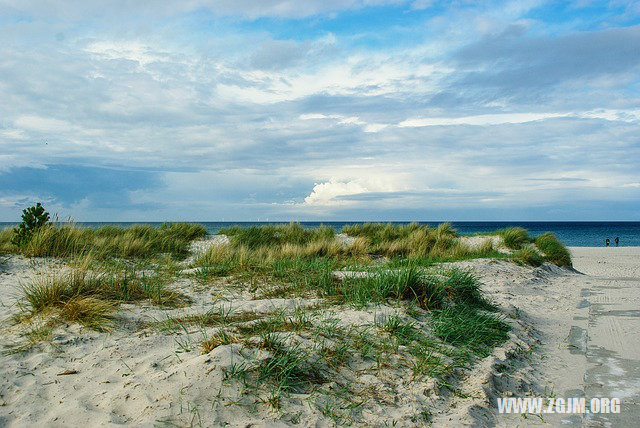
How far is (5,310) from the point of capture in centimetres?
478

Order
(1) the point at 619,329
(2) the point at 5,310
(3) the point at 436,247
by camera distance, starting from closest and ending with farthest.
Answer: (2) the point at 5,310 < (1) the point at 619,329 < (3) the point at 436,247

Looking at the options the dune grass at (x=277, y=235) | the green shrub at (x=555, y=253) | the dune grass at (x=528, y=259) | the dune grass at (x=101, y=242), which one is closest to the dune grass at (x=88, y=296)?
the dune grass at (x=101, y=242)

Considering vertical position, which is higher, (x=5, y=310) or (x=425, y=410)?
(x=5, y=310)

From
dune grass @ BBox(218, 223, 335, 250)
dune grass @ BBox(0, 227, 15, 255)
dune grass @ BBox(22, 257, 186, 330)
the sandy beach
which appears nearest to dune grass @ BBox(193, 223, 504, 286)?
dune grass @ BBox(218, 223, 335, 250)

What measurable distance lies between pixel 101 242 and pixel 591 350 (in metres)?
→ 9.39

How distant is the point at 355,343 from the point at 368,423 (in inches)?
39.3

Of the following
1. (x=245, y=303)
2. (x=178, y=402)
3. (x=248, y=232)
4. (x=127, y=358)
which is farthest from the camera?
(x=248, y=232)

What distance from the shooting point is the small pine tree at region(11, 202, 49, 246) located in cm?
929

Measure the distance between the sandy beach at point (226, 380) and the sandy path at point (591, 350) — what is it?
0.02 m

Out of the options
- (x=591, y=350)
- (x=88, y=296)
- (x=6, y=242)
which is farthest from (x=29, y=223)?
(x=591, y=350)

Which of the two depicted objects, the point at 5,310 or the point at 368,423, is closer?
the point at 368,423

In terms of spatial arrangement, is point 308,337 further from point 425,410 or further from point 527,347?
point 527,347

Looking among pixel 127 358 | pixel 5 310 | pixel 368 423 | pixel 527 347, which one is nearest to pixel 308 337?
pixel 368 423

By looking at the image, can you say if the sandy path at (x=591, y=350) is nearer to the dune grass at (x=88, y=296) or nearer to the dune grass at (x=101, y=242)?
the dune grass at (x=88, y=296)
